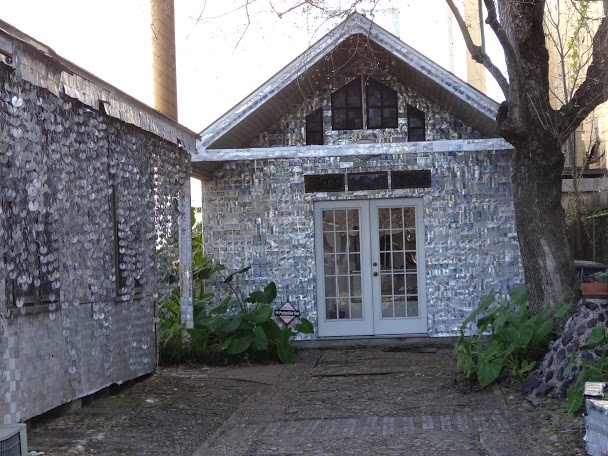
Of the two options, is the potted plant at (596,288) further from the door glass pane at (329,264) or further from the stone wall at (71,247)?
the door glass pane at (329,264)

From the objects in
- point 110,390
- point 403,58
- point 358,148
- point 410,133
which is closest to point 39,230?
point 110,390

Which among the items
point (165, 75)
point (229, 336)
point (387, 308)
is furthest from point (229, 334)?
point (165, 75)

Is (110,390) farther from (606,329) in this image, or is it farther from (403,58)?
(403,58)

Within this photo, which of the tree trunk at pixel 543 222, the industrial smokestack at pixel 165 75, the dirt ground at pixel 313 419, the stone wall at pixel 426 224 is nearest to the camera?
the dirt ground at pixel 313 419

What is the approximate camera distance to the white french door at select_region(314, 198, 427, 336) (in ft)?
44.3

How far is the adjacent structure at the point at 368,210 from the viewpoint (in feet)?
43.7

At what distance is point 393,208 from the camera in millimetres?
13500

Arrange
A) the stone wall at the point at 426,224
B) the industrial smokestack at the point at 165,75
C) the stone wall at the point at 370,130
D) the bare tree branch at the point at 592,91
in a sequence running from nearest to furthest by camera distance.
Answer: the bare tree branch at the point at 592,91
the stone wall at the point at 426,224
the stone wall at the point at 370,130
the industrial smokestack at the point at 165,75

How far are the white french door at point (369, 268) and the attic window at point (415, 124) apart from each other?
35.9 inches

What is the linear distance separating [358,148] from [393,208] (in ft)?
6.86

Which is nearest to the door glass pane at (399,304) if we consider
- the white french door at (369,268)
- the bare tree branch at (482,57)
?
the white french door at (369,268)

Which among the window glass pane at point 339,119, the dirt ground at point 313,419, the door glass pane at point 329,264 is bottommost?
the dirt ground at point 313,419

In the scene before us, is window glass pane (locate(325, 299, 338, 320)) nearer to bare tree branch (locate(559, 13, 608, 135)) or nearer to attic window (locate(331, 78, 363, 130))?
attic window (locate(331, 78, 363, 130))

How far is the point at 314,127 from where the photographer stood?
13.6 m
